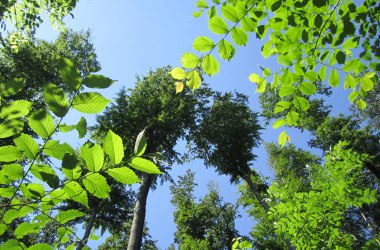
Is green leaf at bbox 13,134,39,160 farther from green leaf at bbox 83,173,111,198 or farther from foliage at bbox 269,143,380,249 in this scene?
foliage at bbox 269,143,380,249

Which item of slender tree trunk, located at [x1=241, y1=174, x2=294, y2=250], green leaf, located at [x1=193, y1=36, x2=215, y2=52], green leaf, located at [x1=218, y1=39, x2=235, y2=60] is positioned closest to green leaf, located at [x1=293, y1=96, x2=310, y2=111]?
green leaf, located at [x1=218, y1=39, x2=235, y2=60]

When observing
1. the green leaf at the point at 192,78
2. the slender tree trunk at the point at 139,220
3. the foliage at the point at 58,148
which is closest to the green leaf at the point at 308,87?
the green leaf at the point at 192,78

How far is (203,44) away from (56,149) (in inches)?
36.9

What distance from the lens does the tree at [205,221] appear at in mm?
22469

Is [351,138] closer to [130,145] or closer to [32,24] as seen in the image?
[130,145]

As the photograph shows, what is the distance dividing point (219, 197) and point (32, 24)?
23.2 meters

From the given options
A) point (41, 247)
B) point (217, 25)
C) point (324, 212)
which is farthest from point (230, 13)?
point (324, 212)

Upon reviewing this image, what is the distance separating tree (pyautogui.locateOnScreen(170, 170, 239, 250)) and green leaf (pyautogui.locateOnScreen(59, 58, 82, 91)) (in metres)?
21.6

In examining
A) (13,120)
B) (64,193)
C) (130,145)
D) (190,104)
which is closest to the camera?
(13,120)

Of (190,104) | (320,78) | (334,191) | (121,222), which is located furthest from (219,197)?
(320,78)

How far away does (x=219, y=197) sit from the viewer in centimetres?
2545

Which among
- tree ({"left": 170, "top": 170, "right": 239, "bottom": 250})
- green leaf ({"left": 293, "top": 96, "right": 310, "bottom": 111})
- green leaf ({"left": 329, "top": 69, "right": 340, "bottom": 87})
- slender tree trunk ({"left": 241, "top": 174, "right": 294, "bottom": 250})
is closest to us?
green leaf ({"left": 329, "top": 69, "right": 340, "bottom": 87})

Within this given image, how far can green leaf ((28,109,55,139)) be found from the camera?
77 centimetres

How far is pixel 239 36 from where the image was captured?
57.9 inches
